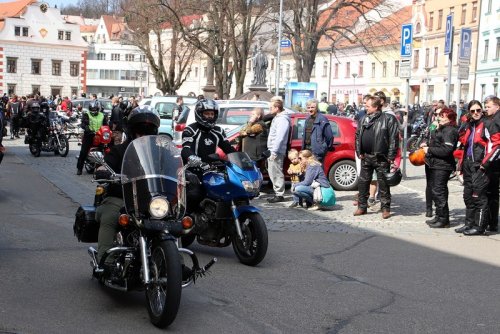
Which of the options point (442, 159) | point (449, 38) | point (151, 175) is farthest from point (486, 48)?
point (151, 175)

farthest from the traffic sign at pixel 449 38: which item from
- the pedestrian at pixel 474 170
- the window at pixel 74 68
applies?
the window at pixel 74 68

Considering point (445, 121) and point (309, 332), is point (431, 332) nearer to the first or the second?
point (309, 332)

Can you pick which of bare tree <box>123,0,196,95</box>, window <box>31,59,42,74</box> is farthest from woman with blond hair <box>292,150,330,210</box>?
window <box>31,59,42,74</box>

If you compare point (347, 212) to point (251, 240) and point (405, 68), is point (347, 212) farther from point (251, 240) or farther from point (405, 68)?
point (405, 68)

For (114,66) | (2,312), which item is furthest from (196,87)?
(2,312)

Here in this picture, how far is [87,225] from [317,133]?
7.26 m

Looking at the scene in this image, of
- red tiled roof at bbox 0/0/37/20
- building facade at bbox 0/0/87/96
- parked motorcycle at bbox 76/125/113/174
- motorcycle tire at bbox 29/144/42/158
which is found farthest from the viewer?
red tiled roof at bbox 0/0/37/20

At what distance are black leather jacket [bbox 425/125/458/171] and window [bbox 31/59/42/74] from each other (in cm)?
7903

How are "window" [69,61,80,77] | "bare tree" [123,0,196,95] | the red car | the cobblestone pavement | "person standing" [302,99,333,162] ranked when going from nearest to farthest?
the cobblestone pavement, "person standing" [302,99,333,162], the red car, "bare tree" [123,0,196,95], "window" [69,61,80,77]

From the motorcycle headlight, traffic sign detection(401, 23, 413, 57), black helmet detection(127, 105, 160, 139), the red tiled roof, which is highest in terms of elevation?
the red tiled roof

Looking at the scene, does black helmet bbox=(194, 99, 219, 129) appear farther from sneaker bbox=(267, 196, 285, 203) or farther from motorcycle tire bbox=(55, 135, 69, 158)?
motorcycle tire bbox=(55, 135, 69, 158)

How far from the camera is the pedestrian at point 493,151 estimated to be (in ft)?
32.4

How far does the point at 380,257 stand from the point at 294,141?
20.2 ft

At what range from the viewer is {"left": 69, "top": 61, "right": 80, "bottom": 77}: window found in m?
87.3
